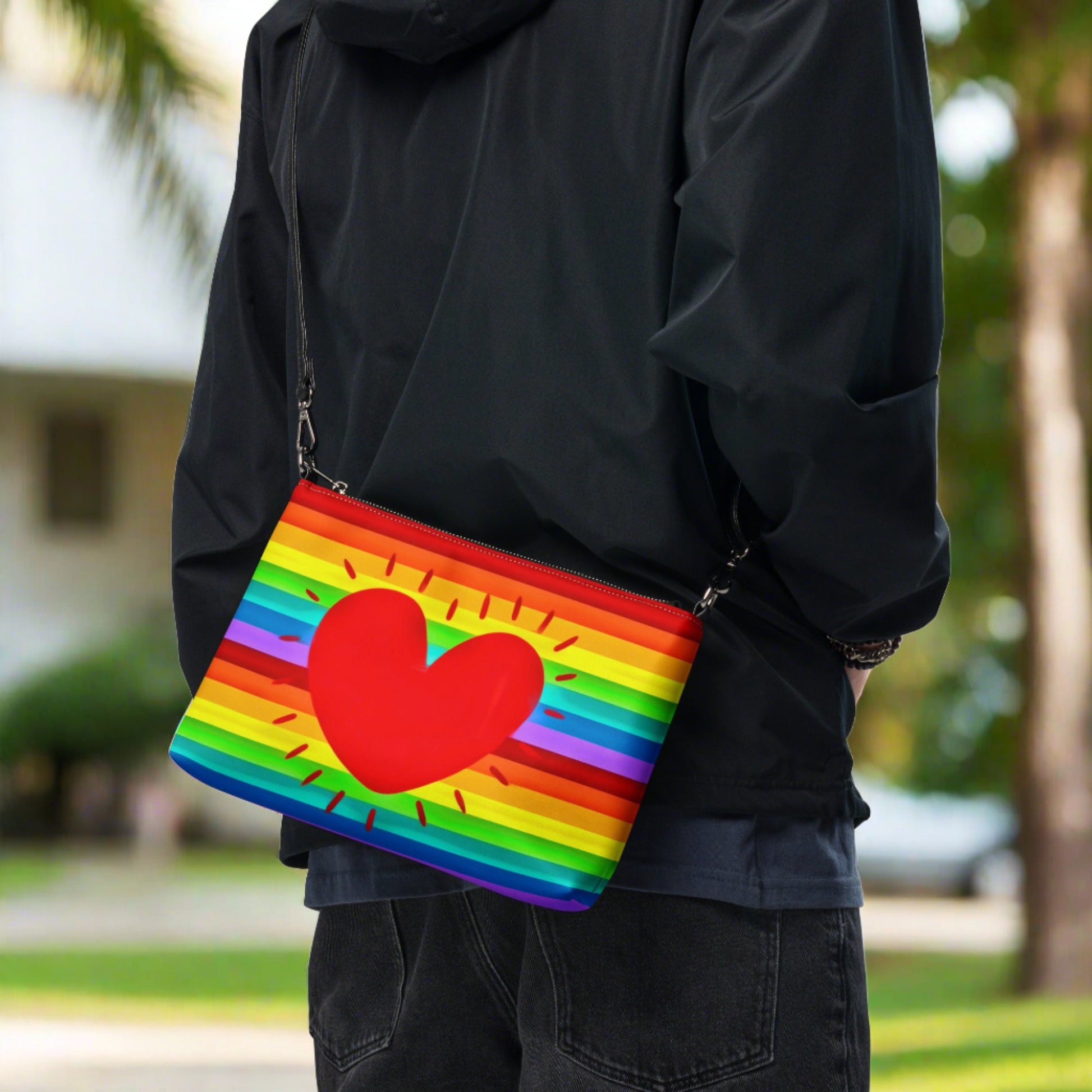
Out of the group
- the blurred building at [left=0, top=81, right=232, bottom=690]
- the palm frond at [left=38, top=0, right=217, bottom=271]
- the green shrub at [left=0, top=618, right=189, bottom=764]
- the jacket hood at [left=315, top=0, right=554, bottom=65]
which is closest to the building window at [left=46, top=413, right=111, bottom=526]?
the blurred building at [left=0, top=81, right=232, bottom=690]

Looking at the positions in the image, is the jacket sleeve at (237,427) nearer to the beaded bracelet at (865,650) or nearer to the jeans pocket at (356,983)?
the jeans pocket at (356,983)

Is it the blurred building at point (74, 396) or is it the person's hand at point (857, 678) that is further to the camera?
the blurred building at point (74, 396)

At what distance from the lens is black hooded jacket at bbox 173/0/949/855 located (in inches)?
47.3

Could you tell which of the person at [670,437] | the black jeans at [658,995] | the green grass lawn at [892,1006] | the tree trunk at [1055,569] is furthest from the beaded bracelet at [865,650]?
the tree trunk at [1055,569]

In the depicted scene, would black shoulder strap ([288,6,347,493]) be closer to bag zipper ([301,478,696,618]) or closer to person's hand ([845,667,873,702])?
bag zipper ([301,478,696,618])

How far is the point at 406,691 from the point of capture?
1300 mm

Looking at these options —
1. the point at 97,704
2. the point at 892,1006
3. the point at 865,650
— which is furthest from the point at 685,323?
the point at 97,704

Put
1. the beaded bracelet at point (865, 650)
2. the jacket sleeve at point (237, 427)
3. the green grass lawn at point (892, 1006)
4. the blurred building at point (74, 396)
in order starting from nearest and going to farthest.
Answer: the beaded bracelet at point (865, 650) < the jacket sleeve at point (237, 427) < the green grass lawn at point (892, 1006) < the blurred building at point (74, 396)

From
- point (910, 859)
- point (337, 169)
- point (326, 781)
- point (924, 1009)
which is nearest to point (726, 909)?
point (326, 781)

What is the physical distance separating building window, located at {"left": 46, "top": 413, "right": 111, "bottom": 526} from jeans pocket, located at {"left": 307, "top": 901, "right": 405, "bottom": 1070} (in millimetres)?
20801

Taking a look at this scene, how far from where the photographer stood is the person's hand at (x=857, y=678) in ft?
4.42

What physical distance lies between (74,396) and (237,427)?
2054 centimetres

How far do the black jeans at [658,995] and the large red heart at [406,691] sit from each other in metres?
0.15

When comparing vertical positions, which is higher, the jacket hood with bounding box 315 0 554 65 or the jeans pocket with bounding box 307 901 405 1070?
the jacket hood with bounding box 315 0 554 65
